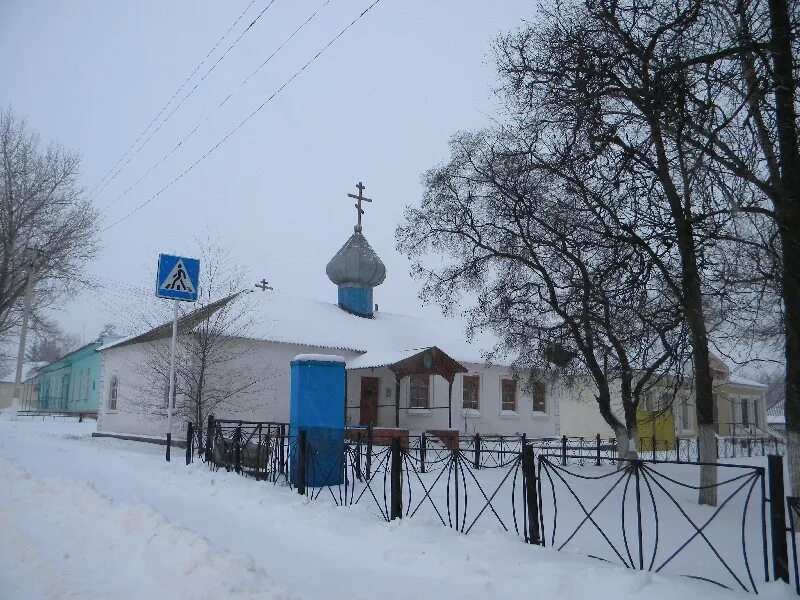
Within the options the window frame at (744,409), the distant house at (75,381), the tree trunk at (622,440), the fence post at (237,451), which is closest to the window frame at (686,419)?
the window frame at (744,409)

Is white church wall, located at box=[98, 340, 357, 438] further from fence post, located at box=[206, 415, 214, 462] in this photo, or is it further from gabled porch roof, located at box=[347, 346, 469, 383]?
fence post, located at box=[206, 415, 214, 462]

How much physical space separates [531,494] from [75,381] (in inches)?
1650

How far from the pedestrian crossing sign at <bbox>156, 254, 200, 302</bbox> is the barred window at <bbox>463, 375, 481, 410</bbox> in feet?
48.3

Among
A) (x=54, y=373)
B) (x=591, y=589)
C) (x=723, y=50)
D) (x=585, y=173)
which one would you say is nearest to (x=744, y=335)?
(x=585, y=173)

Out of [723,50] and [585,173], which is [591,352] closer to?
[585,173]

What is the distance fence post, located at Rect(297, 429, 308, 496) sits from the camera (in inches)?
360

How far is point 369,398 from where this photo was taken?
890 inches

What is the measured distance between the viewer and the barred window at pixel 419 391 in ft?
77.2

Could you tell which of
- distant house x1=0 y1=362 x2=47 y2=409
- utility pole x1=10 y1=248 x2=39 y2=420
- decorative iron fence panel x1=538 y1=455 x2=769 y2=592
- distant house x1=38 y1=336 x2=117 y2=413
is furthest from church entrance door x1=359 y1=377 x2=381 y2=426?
distant house x1=0 y1=362 x2=47 y2=409

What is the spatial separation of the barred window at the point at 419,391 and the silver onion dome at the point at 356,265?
189 inches

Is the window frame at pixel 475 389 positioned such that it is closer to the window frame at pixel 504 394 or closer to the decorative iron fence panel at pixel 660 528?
the window frame at pixel 504 394

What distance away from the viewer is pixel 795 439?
26.6ft

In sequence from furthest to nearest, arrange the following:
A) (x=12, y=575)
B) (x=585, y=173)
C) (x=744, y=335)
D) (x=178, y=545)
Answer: (x=744, y=335), (x=585, y=173), (x=178, y=545), (x=12, y=575)

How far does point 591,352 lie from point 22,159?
85.3ft
